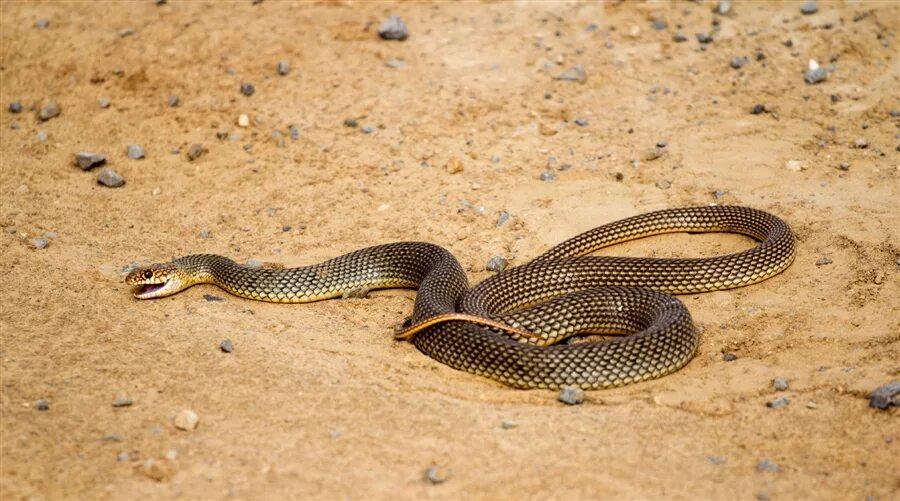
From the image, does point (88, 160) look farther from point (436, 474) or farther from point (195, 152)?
point (436, 474)

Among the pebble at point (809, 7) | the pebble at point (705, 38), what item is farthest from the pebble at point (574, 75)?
the pebble at point (809, 7)

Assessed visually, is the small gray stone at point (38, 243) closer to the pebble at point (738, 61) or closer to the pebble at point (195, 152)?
the pebble at point (195, 152)

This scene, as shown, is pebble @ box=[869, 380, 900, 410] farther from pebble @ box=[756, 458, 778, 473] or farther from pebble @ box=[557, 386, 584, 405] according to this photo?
pebble @ box=[557, 386, 584, 405]

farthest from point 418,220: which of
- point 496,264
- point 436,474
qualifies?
point 436,474

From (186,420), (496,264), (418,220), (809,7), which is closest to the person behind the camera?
(186,420)

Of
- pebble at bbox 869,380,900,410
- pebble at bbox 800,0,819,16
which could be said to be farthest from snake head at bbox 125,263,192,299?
pebble at bbox 800,0,819,16

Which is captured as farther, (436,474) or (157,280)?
(157,280)
